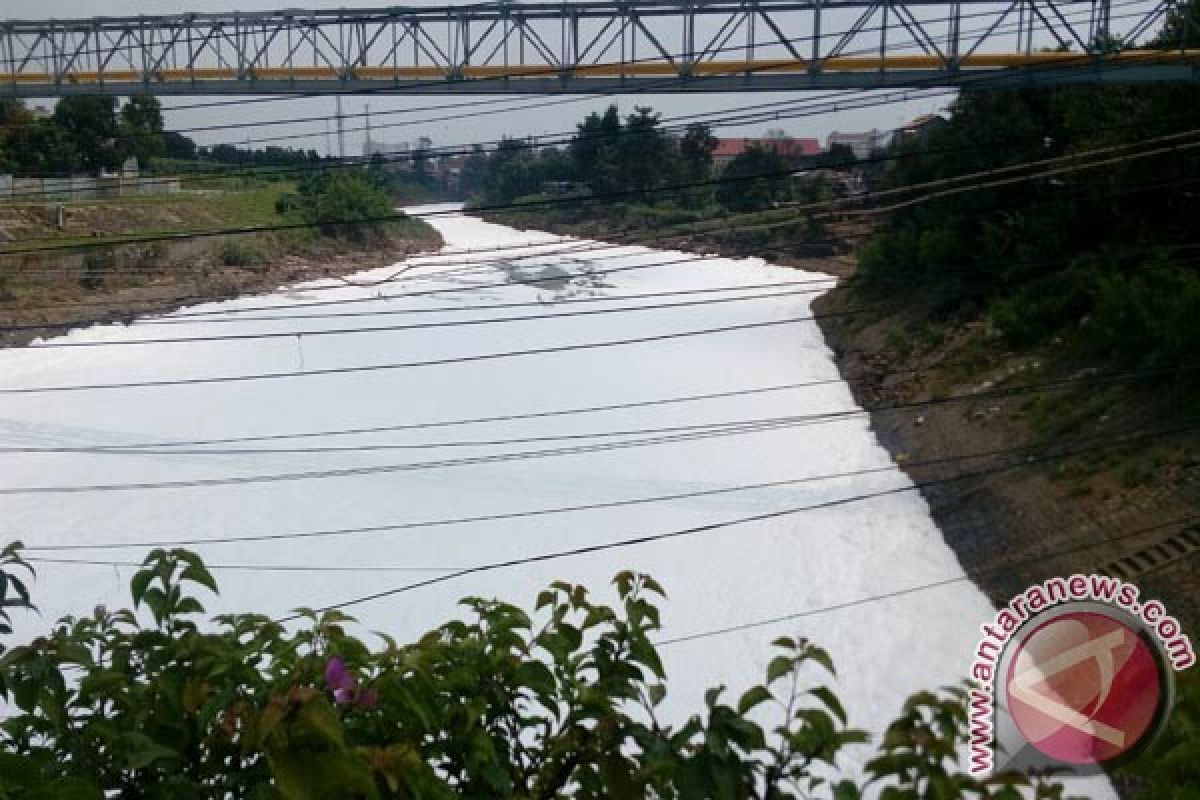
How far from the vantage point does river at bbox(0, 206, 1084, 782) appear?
457 centimetres

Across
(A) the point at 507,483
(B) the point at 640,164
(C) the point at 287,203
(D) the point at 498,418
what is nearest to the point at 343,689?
(A) the point at 507,483

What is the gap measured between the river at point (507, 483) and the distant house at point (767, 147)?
9802 millimetres

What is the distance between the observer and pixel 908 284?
408 inches

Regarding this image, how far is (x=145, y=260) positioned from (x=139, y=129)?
2.32 meters

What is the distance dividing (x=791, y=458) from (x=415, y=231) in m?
15.7

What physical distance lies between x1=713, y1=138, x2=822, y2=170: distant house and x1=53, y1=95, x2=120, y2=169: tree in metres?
11.5

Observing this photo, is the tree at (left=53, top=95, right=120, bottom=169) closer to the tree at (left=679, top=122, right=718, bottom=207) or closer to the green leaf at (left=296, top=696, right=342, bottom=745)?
the tree at (left=679, top=122, right=718, bottom=207)

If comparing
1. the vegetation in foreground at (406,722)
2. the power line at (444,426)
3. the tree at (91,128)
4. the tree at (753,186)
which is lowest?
the power line at (444,426)

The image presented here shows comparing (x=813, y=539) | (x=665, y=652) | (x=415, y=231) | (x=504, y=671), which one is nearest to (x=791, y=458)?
(x=813, y=539)

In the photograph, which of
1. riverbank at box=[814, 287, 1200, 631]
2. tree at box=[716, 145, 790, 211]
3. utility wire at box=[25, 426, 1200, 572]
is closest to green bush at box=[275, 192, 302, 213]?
tree at box=[716, 145, 790, 211]

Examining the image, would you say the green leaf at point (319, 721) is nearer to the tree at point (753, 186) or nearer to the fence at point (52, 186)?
the fence at point (52, 186)

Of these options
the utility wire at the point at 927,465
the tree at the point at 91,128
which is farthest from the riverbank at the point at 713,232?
the utility wire at the point at 927,465

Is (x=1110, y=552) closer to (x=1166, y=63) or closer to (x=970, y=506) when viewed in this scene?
(x=970, y=506)

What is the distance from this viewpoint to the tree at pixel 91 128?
13.4 m
